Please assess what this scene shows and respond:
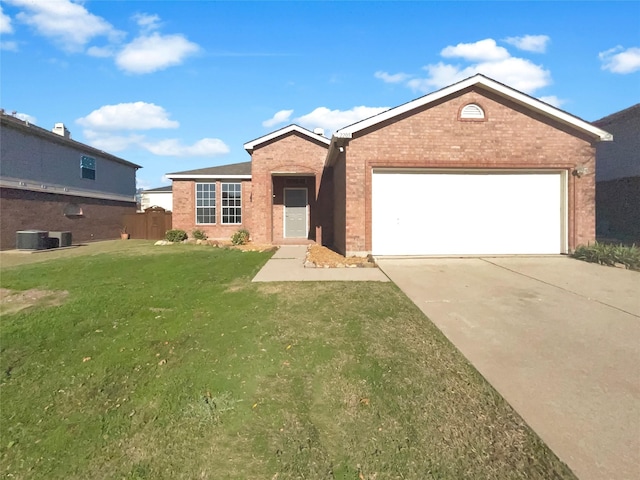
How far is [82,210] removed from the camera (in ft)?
65.3

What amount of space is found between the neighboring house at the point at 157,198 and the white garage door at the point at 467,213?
33.7 m

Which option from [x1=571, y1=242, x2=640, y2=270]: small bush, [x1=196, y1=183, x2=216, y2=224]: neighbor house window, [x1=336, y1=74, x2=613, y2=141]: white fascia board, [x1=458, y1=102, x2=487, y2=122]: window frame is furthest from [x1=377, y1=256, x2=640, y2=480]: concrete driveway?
[x1=196, y1=183, x2=216, y2=224]: neighbor house window

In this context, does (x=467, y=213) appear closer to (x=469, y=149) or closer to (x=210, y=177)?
(x=469, y=149)

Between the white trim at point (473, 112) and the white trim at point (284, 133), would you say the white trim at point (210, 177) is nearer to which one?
the white trim at point (284, 133)

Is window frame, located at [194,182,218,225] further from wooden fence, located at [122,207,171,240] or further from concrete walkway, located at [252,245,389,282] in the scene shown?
concrete walkway, located at [252,245,389,282]

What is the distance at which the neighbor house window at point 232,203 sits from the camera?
62.9 ft

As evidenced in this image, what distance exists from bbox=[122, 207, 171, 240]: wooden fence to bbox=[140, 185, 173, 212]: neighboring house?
16.7 meters

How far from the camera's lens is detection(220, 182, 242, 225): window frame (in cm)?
1916

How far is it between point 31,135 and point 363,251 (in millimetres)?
17541

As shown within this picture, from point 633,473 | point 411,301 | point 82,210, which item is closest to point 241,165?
point 82,210

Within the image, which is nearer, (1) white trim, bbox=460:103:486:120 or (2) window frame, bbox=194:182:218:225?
(1) white trim, bbox=460:103:486:120

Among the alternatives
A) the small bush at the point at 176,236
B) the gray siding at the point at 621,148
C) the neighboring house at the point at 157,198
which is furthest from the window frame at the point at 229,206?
the neighboring house at the point at 157,198

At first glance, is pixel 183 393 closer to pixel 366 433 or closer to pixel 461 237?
pixel 366 433

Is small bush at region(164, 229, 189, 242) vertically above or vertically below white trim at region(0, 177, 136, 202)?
below
